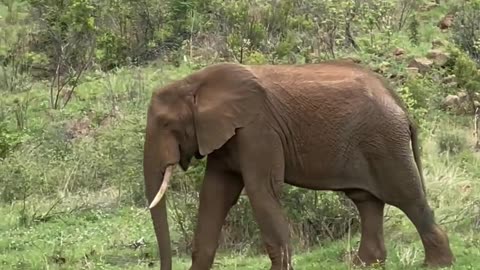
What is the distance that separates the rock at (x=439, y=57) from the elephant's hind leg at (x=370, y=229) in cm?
894

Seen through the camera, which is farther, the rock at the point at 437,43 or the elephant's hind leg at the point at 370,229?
the rock at the point at 437,43

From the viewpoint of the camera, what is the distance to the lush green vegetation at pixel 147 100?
9.62m

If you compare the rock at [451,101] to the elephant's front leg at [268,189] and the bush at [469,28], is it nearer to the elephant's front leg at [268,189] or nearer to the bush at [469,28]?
the bush at [469,28]

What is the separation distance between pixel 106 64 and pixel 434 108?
6485mm

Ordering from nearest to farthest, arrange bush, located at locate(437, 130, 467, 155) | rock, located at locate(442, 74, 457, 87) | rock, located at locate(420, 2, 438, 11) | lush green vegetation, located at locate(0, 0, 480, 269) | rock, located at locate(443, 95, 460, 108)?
lush green vegetation, located at locate(0, 0, 480, 269) < bush, located at locate(437, 130, 467, 155) < rock, located at locate(443, 95, 460, 108) < rock, located at locate(442, 74, 457, 87) < rock, located at locate(420, 2, 438, 11)

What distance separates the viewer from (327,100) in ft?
26.4

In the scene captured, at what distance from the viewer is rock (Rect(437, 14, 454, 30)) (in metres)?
20.7

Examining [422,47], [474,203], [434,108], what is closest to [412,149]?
[474,203]

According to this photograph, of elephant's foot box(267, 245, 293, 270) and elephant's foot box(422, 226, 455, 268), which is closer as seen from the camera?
elephant's foot box(267, 245, 293, 270)

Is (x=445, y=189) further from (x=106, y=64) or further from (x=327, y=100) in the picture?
(x=106, y=64)

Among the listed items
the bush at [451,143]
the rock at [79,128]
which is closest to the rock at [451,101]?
the bush at [451,143]

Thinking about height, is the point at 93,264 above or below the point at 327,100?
below

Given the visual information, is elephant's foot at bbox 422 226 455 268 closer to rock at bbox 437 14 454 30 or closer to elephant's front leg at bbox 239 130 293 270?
elephant's front leg at bbox 239 130 293 270

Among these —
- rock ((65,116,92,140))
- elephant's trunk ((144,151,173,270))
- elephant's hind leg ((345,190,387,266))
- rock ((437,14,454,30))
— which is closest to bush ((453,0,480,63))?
rock ((437,14,454,30))
